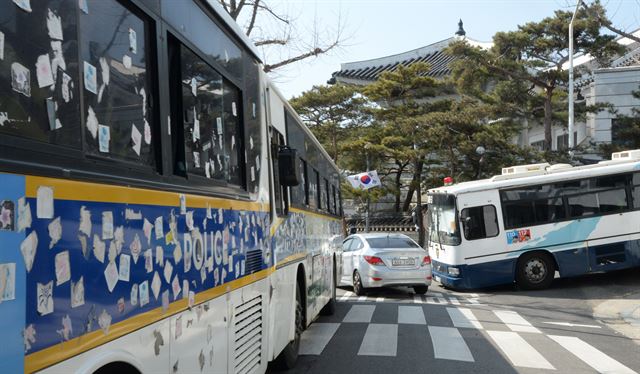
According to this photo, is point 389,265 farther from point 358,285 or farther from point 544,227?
point 544,227

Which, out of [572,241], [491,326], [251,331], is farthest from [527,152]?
[251,331]

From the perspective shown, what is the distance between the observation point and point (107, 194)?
7.91ft

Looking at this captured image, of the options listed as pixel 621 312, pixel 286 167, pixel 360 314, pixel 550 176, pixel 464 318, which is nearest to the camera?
pixel 286 167

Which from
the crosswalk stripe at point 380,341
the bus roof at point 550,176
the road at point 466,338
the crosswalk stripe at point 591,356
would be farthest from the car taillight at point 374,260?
the crosswalk stripe at point 591,356

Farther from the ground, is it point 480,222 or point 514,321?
point 480,222

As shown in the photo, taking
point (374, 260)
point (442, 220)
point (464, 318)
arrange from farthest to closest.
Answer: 1. point (442, 220)
2. point (374, 260)
3. point (464, 318)

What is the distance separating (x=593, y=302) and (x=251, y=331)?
36.4ft

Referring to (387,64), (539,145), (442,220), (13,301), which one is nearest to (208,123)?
(13,301)

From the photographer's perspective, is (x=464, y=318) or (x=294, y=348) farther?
(x=464, y=318)

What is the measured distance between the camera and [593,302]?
13.4m

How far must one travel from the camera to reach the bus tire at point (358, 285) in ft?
48.7

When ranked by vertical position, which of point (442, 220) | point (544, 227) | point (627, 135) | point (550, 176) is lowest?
point (544, 227)

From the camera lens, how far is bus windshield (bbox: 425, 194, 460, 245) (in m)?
15.7

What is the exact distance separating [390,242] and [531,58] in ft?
44.8
